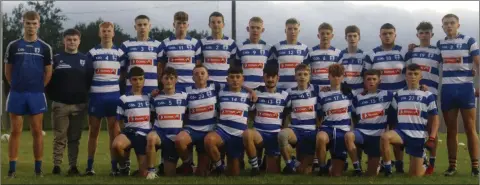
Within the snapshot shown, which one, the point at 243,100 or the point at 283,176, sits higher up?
the point at 243,100

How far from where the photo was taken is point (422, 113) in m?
7.75

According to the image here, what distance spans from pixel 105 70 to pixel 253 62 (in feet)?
6.45

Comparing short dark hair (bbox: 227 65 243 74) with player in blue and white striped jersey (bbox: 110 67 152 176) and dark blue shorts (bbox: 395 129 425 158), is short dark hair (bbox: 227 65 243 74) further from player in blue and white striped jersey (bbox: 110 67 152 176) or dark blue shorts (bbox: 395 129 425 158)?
dark blue shorts (bbox: 395 129 425 158)

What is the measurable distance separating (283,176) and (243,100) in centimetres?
110

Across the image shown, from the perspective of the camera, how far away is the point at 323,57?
8.46m

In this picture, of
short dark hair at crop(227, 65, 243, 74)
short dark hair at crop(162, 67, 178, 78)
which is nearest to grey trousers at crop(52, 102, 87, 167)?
short dark hair at crop(162, 67, 178, 78)

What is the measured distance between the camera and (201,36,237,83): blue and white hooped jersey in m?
8.38

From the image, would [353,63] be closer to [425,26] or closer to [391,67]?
[391,67]

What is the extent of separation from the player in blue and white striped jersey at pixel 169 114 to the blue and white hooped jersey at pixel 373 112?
224 cm

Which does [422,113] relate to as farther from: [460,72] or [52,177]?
[52,177]

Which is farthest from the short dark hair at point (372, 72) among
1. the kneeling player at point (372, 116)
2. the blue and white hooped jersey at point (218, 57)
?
the blue and white hooped jersey at point (218, 57)

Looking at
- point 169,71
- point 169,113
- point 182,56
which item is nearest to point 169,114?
point 169,113

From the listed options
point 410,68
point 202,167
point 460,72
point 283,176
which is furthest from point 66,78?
point 460,72

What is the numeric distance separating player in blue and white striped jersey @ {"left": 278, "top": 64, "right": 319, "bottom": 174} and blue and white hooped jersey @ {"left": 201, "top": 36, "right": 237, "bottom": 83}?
0.99 metres
